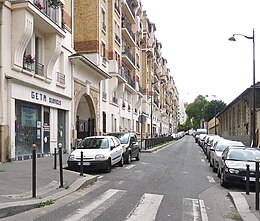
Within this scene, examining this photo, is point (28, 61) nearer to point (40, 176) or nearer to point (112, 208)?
point (40, 176)

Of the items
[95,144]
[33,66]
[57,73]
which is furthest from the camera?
[57,73]

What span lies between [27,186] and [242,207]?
18.8 feet

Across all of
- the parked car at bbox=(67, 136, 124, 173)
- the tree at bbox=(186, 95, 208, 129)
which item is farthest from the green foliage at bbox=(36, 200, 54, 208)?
the tree at bbox=(186, 95, 208, 129)

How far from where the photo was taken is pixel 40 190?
10.3 m

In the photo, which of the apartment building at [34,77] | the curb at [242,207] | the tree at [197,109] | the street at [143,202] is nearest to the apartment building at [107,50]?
the apartment building at [34,77]

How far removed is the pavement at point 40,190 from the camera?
8.13 meters

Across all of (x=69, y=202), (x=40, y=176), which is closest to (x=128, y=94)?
(x=40, y=176)

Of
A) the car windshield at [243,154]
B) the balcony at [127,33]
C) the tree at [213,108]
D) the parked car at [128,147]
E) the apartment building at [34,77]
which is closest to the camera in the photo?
the car windshield at [243,154]

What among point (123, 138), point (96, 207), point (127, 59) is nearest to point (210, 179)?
point (123, 138)

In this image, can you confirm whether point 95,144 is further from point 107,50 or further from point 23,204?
point 107,50

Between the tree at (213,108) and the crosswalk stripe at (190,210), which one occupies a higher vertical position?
the tree at (213,108)

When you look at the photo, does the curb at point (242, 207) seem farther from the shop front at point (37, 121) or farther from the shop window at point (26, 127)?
the shop window at point (26, 127)

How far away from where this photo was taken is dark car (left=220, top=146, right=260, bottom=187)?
1232 centimetres

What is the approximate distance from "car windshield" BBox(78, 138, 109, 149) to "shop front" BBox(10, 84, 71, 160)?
2863 mm
